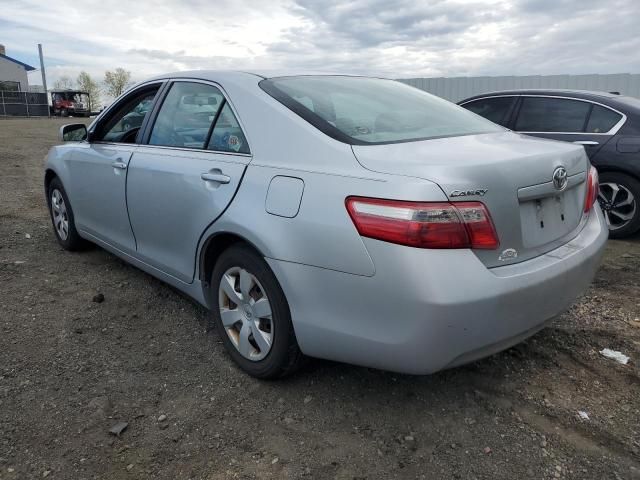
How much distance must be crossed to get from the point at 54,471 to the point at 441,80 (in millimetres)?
15681

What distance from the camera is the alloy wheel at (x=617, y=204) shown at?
17.6ft

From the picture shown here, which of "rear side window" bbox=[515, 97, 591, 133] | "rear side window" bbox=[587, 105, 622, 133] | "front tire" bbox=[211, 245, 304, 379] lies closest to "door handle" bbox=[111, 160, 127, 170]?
"front tire" bbox=[211, 245, 304, 379]

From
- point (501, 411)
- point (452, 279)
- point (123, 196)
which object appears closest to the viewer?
point (452, 279)

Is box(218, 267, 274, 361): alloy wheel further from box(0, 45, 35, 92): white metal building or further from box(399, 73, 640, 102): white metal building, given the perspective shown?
box(0, 45, 35, 92): white metal building

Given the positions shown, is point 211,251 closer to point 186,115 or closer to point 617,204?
point 186,115

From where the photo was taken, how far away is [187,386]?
9.12 ft

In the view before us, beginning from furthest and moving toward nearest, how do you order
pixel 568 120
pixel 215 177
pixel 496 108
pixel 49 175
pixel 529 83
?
pixel 529 83 < pixel 496 108 < pixel 568 120 < pixel 49 175 < pixel 215 177

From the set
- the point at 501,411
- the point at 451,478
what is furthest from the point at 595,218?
the point at 451,478

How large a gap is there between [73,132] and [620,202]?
17.4 feet

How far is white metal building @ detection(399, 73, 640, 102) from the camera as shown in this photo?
43.4ft

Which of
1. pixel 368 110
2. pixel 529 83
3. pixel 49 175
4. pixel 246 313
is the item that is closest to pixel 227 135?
pixel 368 110

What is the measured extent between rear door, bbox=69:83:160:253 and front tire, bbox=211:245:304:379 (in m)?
1.14

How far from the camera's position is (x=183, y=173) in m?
3.03

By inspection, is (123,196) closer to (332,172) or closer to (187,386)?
(187,386)
